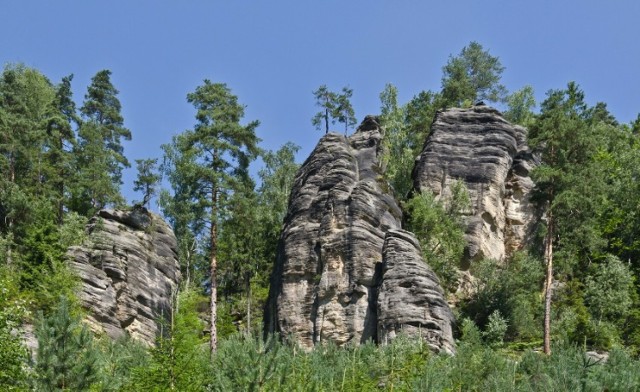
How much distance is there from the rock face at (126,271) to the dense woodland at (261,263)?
1258mm

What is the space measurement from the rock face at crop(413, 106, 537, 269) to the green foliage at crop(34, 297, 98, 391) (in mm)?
30036

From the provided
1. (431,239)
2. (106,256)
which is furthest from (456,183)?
(106,256)

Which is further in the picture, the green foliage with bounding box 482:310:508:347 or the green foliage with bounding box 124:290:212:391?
the green foliage with bounding box 482:310:508:347

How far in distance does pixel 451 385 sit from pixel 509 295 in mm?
17512

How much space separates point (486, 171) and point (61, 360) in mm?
33199

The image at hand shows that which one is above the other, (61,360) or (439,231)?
(439,231)

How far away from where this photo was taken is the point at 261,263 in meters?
53.0

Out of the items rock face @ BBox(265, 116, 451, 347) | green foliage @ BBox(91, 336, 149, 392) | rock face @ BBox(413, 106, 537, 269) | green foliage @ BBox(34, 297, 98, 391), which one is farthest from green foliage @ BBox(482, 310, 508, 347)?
green foliage @ BBox(34, 297, 98, 391)

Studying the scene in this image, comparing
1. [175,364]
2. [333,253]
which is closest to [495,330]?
[333,253]

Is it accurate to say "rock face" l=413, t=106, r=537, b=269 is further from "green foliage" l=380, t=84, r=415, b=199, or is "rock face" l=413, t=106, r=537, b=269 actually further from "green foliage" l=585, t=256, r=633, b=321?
"green foliage" l=585, t=256, r=633, b=321

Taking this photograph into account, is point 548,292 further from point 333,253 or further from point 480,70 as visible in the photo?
point 480,70

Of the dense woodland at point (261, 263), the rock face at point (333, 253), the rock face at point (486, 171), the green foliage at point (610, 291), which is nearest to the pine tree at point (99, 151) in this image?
the dense woodland at point (261, 263)

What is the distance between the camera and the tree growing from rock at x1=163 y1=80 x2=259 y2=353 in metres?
34.5

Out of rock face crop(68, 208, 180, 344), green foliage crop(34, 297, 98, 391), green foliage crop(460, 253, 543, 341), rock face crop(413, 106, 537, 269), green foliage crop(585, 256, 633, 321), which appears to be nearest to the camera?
green foliage crop(34, 297, 98, 391)
